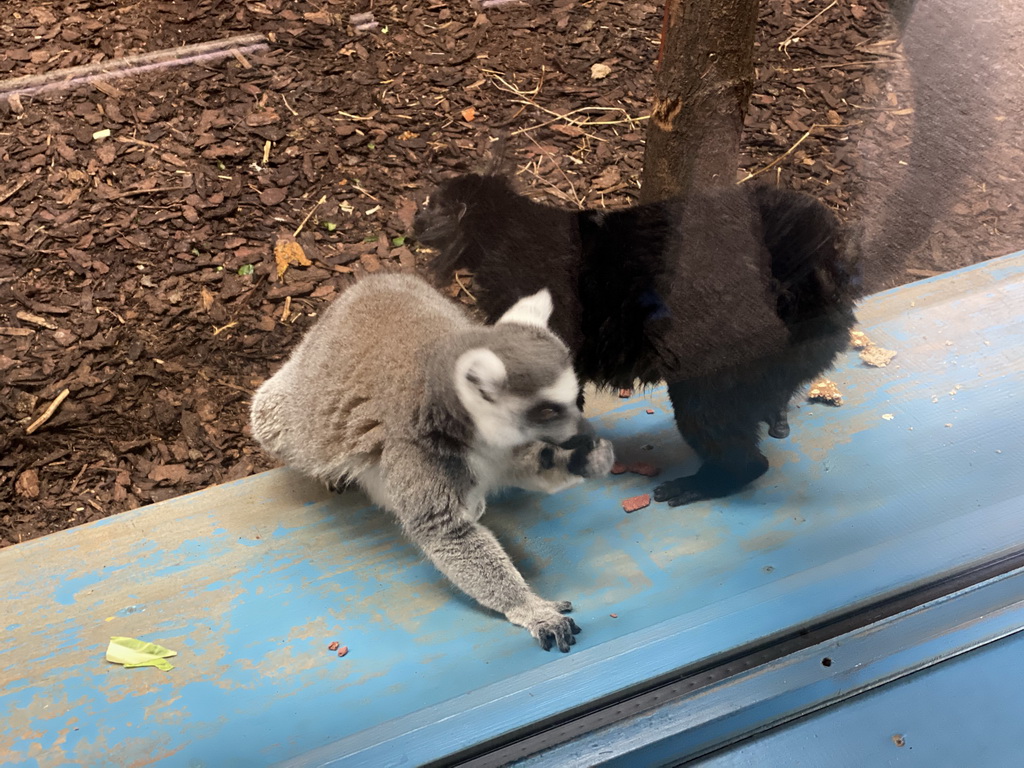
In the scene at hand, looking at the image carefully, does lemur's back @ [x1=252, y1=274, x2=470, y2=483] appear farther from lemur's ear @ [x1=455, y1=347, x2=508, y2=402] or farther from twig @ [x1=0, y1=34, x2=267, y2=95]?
twig @ [x1=0, y1=34, x2=267, y2=95]

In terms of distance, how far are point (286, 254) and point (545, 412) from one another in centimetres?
99

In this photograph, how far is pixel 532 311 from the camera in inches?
72.7

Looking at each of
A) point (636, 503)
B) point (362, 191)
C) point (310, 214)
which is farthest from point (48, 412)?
point (636, 503)

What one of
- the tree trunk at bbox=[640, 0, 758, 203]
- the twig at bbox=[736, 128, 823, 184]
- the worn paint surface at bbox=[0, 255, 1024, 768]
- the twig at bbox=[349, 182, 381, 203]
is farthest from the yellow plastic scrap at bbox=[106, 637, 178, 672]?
the twig at bbox=[736, 128, 823, 184]

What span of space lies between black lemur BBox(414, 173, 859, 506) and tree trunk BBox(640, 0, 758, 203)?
0.74 ft

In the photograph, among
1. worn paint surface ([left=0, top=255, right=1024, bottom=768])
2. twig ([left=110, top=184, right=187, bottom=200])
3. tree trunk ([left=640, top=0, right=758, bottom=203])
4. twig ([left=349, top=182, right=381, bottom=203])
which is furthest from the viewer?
twig ([left=349, top=182, right=381, bottom=203])

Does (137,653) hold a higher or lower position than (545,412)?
lower

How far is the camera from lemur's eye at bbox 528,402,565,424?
5.53ft

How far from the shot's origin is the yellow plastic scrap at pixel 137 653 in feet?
5.28

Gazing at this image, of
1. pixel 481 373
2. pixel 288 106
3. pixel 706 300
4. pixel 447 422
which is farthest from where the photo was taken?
pixel 288 106

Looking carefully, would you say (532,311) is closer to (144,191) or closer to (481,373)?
(481,373)

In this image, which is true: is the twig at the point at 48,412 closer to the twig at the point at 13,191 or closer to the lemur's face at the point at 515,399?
the twig at the point at 13,191

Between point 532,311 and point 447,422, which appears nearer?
point 447,422

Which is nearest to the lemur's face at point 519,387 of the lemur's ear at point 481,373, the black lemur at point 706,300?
the lemur's ear at point 481,373
